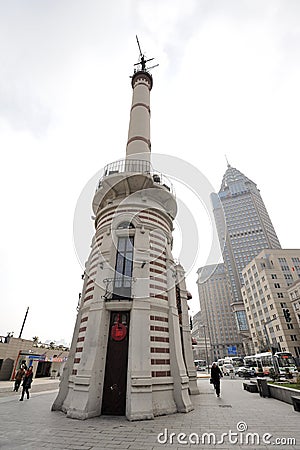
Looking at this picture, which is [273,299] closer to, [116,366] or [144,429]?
[116,366]

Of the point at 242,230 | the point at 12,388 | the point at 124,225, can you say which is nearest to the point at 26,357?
the point at 12,388

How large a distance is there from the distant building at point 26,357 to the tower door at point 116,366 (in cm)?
1861

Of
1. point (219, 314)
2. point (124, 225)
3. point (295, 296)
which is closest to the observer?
point (124, 225)

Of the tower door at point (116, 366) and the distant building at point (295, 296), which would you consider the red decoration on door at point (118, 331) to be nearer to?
the tower door at point (116, 366)

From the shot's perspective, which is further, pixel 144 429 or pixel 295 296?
pixel 295 296

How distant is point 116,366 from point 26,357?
25712mm

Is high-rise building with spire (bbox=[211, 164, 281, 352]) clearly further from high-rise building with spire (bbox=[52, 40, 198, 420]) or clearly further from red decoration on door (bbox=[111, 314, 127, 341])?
red decoration on door (bbox=[111, 314, 127, 341])

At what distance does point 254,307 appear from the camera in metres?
91.3

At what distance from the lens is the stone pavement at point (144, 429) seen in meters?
6.36

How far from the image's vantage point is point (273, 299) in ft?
249

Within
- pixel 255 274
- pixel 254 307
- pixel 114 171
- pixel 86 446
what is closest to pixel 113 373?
pixel 86 446

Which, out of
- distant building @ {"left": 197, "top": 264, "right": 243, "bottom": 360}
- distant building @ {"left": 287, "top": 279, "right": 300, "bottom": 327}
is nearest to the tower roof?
distant building @ {"left": 197, "top": 264, "right": 243, "bottom": 360}

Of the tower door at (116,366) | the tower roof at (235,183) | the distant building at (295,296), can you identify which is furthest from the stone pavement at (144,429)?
the tower roof at (235,183)

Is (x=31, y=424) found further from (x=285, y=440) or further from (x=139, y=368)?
(x=285, y=440)
